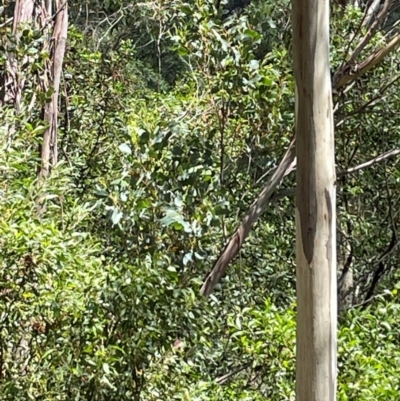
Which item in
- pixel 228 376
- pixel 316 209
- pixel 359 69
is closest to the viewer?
pixel 316 209

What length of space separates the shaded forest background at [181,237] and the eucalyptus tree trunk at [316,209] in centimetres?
41

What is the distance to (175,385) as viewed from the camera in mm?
1838

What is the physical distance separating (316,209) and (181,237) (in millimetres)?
648

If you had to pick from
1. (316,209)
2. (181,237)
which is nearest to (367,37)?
(181,237)

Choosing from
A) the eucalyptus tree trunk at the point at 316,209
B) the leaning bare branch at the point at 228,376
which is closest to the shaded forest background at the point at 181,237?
the leaning bare branch at the point at 228,376

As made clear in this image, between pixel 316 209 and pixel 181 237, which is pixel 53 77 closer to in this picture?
pixel 181 237

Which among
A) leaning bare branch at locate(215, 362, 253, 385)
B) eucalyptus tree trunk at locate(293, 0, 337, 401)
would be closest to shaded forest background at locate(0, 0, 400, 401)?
leaning bare branch at locate(215, 362, 253, 385)

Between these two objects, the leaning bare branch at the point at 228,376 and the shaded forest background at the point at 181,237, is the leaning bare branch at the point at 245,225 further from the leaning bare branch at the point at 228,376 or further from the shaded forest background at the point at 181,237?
the leaning bare branch at the point at 228,376

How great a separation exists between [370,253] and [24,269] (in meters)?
2.03

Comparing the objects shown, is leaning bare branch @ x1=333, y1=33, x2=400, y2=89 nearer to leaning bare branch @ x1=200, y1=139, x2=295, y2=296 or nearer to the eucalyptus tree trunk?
leaning bare branch @ x1=200, y1=139, x2=295, y2=296

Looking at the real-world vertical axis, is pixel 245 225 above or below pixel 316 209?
above

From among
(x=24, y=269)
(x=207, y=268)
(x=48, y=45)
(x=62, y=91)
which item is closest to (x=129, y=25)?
(x=62, y=91)

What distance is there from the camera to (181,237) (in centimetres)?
191

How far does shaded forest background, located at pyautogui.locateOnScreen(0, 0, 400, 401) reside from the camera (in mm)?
1726
